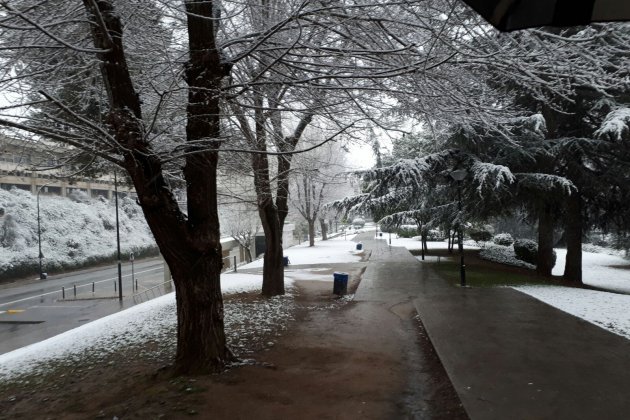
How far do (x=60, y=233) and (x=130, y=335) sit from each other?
4463 centimetres

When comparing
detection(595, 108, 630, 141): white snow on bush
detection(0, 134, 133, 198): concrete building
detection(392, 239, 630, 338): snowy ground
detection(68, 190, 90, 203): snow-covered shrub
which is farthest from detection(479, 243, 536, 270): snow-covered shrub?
detection(68, 190, 90, 203): snow-covered shrub

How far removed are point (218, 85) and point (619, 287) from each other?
60.9 feet

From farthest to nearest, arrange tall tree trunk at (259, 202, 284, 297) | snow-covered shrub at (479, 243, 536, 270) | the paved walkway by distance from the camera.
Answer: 1. snow-covered shrub at (479, 243, 536, 270)
2. tall tree trunk at (259, 202, 284, 297)
3. the paved walkway

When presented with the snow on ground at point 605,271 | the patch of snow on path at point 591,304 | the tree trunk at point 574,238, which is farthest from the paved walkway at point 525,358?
the snow on ground at point 605,271

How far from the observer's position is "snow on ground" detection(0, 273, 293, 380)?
26.9ft

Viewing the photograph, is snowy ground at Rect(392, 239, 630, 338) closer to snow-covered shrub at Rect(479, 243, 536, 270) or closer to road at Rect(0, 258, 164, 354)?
snow-covered shrub at Rect(479, 243, 536, 270)

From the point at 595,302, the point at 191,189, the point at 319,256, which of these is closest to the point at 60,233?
the point at 319,256

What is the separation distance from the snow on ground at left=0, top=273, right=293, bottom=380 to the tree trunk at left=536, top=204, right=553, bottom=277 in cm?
1060

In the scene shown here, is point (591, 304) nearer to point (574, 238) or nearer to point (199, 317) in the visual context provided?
point (574, 238)

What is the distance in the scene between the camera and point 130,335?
31.8 feet

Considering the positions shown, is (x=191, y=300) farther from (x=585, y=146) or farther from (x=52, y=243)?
(x=52, y=243)

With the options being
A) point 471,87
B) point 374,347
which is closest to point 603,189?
point 471,87

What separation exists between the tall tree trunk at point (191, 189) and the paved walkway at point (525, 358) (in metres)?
3.59

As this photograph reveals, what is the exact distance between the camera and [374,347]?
25.0ft
